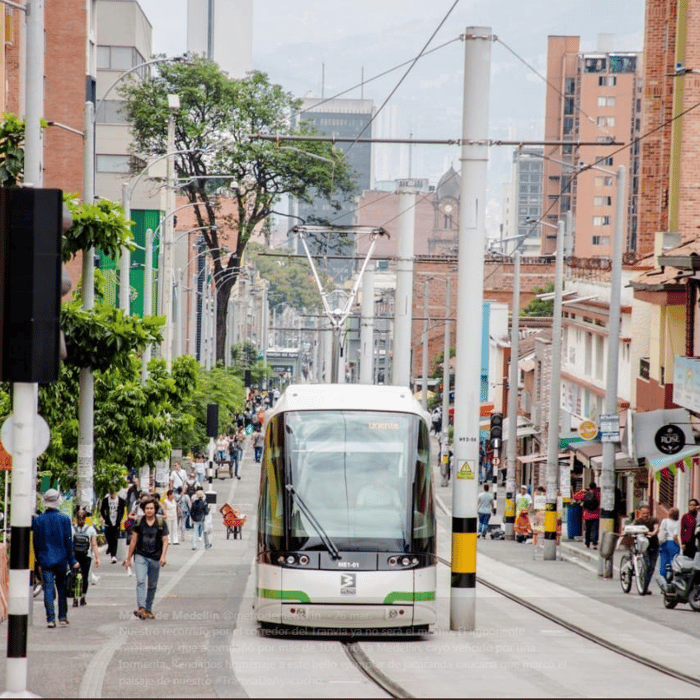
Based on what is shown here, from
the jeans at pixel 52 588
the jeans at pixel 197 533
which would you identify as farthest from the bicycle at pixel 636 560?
the jeans at pixel 197 533

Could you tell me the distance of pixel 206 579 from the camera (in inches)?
1122

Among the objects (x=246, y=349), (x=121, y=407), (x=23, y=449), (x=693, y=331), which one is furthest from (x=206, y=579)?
(x=246, y=349)

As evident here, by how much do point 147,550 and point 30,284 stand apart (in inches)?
321

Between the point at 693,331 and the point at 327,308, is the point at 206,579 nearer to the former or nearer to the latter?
the point at 327,308

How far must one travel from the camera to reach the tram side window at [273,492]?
58.0ft

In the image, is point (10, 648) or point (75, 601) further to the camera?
point (75, 601)

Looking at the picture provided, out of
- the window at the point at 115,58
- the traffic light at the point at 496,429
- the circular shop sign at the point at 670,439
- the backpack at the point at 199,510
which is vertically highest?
the window at the point at 115,58

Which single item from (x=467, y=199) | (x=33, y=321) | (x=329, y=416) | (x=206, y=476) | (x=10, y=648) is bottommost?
(x=206, y=476)

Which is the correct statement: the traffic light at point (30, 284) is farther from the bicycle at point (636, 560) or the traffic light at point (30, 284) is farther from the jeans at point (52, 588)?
the bicycle at point (636, 560)

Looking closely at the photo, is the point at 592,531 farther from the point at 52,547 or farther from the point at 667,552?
the point at 52,547

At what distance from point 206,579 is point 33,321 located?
1763 cm

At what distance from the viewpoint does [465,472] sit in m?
18.9

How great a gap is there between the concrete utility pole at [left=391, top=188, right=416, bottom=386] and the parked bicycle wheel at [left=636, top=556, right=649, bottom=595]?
8618 millimetres

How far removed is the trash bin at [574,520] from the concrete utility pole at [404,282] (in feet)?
29.7
